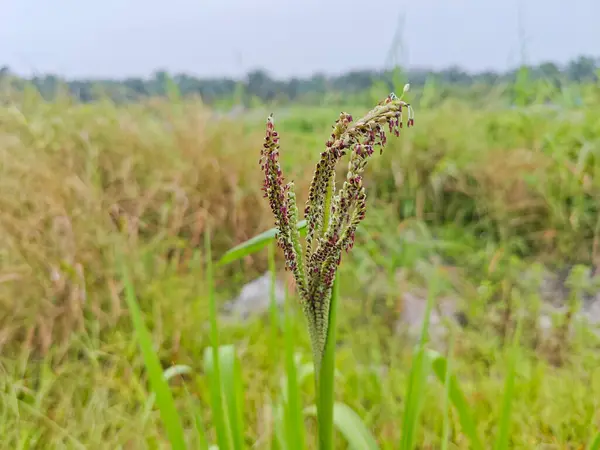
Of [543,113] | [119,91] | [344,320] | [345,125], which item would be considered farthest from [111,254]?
[543,113]

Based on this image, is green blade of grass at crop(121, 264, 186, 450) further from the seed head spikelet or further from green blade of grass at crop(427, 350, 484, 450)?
green blade of grass at crop(427, 350, 484, 450)

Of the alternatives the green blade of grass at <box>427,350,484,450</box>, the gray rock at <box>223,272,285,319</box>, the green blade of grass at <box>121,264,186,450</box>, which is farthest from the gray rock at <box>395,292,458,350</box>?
the green blade of grass at <box>121,264,186,450</box>

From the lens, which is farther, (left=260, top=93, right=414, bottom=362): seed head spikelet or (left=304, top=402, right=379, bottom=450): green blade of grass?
(left=304, top=402, right=379, bottom=450): green blade of grass

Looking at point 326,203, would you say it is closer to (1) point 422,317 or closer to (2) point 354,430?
(2) point 354,430

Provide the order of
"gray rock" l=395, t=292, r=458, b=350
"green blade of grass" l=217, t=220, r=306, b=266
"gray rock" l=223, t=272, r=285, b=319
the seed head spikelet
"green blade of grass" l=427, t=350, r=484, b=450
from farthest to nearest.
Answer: "gray rock" l=223, t=272, r=285, b=319 < "gray rock" l=395, t=292, r=458, b=350 < "green blade of grass" l=427, t=350, r=484, b=450 < "green blade of grass" l=217, t=220, r=306, b=266 < the seed head spikelet

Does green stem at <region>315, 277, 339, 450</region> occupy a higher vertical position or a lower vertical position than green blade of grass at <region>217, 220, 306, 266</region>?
lower

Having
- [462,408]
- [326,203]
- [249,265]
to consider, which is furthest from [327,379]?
[249,265]

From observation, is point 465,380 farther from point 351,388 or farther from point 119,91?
point 119,91

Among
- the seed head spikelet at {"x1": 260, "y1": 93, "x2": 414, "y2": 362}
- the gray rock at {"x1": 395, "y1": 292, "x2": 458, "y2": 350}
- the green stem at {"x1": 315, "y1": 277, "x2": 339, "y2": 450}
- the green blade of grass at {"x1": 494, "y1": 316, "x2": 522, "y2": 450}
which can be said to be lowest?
the gray rock at {"x1": 395, "y1": 292, "x2": 458, "y2": 350}
